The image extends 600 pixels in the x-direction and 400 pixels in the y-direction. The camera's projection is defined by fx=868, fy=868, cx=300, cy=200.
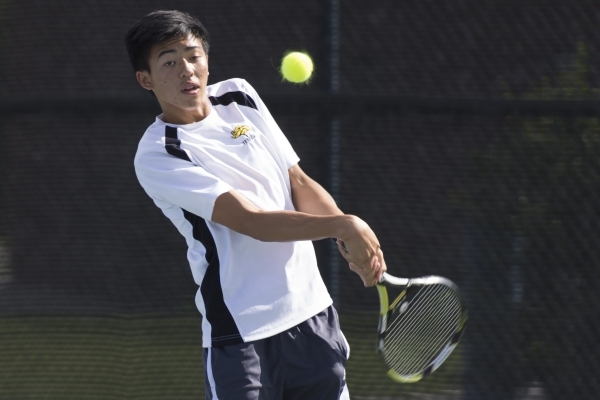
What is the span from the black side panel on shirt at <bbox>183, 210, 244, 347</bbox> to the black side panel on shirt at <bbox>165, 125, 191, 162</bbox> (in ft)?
0.57

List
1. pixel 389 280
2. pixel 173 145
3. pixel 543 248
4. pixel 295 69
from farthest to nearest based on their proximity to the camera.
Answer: pixel 543 248, pixel 295 69, pixel 389 280, pixel 173 145

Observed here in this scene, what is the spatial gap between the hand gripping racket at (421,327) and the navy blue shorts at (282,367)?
9.8 inches

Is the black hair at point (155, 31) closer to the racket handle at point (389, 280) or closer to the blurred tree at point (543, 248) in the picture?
the racket handle at point (389, 280)

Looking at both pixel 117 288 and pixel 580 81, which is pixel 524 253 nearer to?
pixel 580 81

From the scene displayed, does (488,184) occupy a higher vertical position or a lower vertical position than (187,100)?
lower

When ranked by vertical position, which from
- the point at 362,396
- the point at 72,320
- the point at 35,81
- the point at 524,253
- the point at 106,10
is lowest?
the point at 362,396

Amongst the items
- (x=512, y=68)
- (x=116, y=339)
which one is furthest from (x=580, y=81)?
(x=116, y=339)

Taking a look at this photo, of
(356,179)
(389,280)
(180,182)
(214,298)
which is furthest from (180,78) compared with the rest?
(356,179)

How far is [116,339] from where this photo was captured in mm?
4027

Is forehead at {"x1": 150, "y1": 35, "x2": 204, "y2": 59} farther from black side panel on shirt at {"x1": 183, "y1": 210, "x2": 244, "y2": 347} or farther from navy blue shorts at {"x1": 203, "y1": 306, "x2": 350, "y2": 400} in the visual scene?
navy blue shorts at {"x1": 203, "y1": 306, "x2": 350, "y2": 400}

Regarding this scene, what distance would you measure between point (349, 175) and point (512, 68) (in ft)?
2.83

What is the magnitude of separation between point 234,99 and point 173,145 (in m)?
0.28

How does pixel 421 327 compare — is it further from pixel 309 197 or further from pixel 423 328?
pixel 309 197

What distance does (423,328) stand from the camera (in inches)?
109
